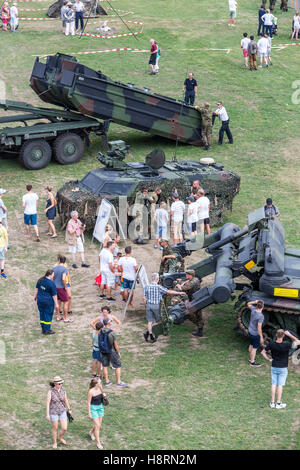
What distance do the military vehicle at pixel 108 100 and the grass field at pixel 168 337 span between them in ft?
3.44

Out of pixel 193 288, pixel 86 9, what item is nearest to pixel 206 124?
pixel 193 288

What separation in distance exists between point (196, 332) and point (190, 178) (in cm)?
613

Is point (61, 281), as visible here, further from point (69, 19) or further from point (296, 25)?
point (296, 25)

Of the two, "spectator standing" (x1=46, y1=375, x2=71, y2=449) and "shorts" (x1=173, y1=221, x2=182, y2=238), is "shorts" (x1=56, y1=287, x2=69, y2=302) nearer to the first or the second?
"spectator standing" (x1=46, y1=375, x2=71, y2=449)

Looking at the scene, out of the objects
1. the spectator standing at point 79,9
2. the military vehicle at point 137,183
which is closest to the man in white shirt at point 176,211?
the military vehicle at point 137,183

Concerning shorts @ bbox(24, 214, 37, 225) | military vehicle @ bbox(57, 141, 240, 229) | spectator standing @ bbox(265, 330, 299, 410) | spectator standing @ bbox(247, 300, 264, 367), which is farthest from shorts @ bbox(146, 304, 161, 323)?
shorts @ bbox(24, 214, 37, 225)

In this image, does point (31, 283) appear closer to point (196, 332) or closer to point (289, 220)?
point (196, 332)

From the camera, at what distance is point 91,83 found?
2684cm

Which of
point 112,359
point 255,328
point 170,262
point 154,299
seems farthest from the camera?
point 170,262

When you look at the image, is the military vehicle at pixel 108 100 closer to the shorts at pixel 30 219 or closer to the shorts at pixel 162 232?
the shorts at pixel 30 219

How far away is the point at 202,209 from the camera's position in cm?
2256

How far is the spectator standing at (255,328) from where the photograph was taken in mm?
16750

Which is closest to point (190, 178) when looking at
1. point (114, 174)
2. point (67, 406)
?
point (114, 174)

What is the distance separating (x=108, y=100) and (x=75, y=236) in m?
7.55
